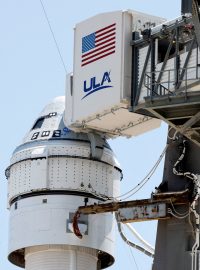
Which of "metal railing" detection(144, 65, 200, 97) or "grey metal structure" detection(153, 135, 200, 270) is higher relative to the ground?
"metal railing" detection(144, 65, 200, 97)

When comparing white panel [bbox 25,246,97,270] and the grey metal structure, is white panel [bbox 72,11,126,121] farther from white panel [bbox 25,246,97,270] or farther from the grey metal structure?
white panel [bbox 25,246,97,270]

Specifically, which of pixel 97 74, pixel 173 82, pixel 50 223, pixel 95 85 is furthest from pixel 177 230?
pixel 173 82

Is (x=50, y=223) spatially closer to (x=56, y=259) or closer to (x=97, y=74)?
(x=56, y=259)

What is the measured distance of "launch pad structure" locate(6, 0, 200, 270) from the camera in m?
41.2

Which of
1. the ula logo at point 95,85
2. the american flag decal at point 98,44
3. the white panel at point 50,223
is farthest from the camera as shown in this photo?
the white panel at point 50,223

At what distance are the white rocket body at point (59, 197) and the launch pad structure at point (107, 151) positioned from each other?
0.03 meters

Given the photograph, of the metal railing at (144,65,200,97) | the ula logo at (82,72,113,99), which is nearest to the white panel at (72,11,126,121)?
the ula logo at (82,72,113,99)

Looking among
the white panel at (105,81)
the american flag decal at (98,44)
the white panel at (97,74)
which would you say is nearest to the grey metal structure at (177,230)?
the white panel at (105,81)

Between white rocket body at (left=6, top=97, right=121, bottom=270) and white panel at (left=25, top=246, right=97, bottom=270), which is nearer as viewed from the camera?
white panel at (left=25, top=246, right=97, bottom=270)

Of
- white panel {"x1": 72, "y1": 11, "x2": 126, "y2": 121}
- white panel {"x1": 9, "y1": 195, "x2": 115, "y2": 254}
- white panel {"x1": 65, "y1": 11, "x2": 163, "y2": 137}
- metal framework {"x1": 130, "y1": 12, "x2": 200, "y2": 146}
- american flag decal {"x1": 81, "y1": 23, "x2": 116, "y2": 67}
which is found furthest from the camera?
white panel {"x1": 9, "y1": 195, "x2": 115, "y2": 254}

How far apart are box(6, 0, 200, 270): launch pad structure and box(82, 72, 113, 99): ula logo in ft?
0.09

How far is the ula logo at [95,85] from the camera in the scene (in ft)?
144

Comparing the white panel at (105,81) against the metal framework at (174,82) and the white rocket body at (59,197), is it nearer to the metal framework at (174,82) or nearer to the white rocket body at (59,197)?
the metal framework at (174,82)

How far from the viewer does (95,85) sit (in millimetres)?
44312
